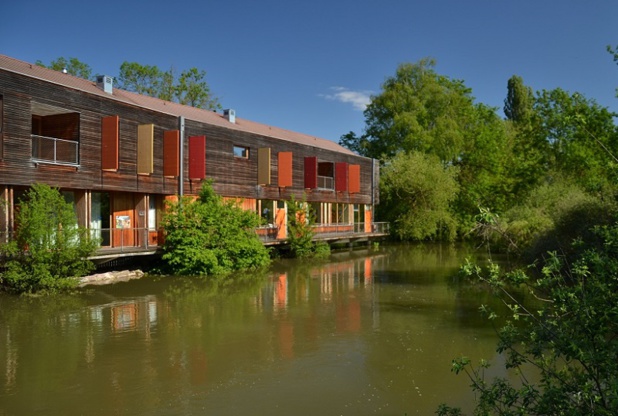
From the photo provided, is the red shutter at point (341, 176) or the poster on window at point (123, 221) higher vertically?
the red shutter at point (341, 176)

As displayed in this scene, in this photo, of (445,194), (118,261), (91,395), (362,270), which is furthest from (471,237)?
(91,395)

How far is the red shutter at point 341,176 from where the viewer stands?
3278cm

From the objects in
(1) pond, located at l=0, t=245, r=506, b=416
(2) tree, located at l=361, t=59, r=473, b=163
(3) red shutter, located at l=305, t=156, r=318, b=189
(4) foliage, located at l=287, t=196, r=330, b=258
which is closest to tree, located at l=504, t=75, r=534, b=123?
(2) tree, located at l=361, t=59, r=473, b=163

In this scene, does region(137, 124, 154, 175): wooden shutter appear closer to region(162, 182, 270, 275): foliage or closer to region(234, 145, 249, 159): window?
region(162, 182, 270, 275): foliage

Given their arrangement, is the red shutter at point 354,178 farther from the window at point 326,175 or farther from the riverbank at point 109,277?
the riverbank at point 109,277

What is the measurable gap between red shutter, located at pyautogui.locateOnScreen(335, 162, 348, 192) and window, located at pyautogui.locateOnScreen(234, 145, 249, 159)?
8634mm

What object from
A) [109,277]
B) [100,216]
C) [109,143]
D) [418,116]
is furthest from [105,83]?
[418,116]

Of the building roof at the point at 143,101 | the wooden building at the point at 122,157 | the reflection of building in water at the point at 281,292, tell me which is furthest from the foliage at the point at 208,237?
the building roof at the point at 143,101

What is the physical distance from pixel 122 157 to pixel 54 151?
2.71 meters

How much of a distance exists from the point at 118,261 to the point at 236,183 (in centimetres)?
682

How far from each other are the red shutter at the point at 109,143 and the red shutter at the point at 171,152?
314 centimetres

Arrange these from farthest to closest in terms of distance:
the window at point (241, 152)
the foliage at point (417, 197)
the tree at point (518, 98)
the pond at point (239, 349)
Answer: the tree at point (518, 98), the foliage at point (417, 197), the window at point (241, 152), the pond at point (239, 349)

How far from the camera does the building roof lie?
Answer: 18.0 metres

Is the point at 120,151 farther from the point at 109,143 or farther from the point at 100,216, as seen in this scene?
the point at 100,216
